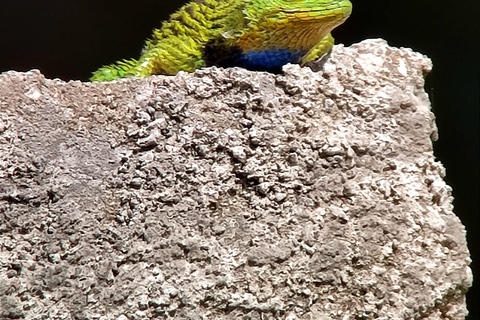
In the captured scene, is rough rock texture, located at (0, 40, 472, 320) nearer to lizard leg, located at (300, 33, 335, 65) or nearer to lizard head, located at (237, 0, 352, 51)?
lizard head, located at (237, 0, 352, 51)

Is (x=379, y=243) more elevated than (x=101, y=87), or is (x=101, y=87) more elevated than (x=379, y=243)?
(x=101, y=87)

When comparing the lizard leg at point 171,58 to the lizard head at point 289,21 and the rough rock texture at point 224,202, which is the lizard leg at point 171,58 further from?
the rough rock texture at point 224,202

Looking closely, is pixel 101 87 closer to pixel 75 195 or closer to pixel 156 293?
pixel 75 195

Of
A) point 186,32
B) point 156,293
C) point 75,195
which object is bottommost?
point 156,293

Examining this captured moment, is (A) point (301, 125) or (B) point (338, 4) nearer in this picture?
(A) point (301, 125)

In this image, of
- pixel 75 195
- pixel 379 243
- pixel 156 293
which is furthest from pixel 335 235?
pixel 75 195

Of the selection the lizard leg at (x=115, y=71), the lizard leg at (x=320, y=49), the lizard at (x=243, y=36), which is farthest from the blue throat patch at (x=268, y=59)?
the lizard leg at (x=115, y=71)

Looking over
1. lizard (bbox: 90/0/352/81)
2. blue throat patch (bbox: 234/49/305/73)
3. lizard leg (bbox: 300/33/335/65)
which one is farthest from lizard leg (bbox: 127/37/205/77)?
lizard leg (bbox: 300/33/335/65)
